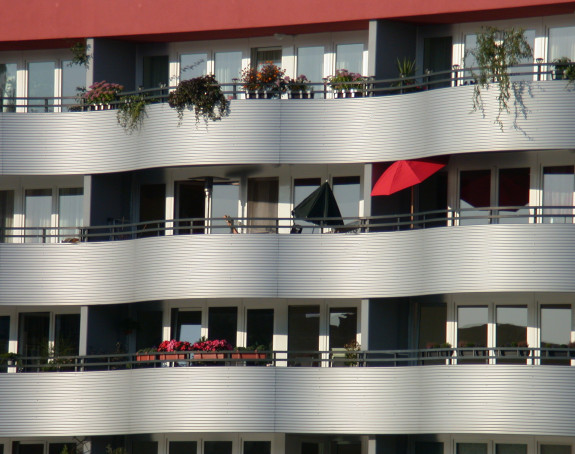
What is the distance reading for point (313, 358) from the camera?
4022 cm

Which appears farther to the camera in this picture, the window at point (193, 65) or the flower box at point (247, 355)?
the window at point (193, 65)

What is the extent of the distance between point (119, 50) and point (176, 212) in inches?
199

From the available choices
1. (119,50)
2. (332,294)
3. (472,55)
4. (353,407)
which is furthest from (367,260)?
(119,50)

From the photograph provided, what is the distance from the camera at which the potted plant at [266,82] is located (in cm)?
4091

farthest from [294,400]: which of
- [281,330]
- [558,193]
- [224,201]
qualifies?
[558,193]

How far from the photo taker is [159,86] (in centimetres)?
4325

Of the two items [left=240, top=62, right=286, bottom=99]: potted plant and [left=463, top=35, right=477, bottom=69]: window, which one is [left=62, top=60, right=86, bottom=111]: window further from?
[left=463, top=35, right=477, bottom=69]: window

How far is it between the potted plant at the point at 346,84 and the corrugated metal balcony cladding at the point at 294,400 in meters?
7.61

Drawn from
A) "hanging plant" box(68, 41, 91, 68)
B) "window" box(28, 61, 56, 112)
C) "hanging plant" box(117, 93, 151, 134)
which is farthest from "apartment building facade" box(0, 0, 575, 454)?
"window" box(28, 61, 56, 112)

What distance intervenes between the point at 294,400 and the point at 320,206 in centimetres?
533

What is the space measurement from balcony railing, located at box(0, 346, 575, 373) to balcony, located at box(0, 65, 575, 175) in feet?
16.8

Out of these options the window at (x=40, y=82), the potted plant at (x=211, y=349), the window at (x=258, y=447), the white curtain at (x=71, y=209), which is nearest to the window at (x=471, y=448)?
the window at (x=258, y=447)

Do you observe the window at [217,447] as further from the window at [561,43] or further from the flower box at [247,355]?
the window at [561,43]

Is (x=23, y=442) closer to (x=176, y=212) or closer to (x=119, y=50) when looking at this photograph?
(x=176, y=212)
